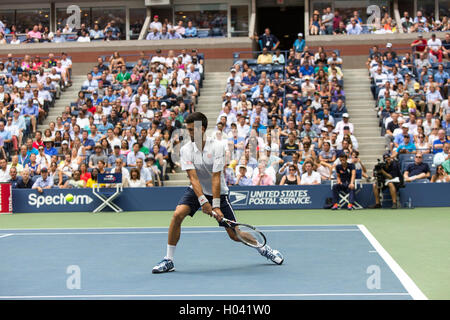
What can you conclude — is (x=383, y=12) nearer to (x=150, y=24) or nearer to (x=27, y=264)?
(x=150, y=24)

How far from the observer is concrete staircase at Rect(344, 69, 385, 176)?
66.0 ft

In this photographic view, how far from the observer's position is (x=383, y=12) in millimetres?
29109

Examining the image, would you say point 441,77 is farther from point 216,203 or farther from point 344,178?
point 216,203

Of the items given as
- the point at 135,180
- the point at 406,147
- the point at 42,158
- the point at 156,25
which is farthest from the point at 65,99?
the point at 406,147

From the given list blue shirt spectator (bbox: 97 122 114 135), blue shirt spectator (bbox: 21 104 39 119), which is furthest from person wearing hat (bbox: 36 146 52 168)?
blue shirt spectator (bbox: 21 104 39 119)

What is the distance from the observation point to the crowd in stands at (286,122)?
57.6 feet

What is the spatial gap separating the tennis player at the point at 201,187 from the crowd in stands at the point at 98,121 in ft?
28.3

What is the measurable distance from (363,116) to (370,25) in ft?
24.0

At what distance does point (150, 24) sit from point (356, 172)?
605 inches

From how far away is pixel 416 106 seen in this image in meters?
20.9

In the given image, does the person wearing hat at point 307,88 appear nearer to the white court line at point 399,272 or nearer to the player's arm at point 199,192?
the white court line at point 399,272
